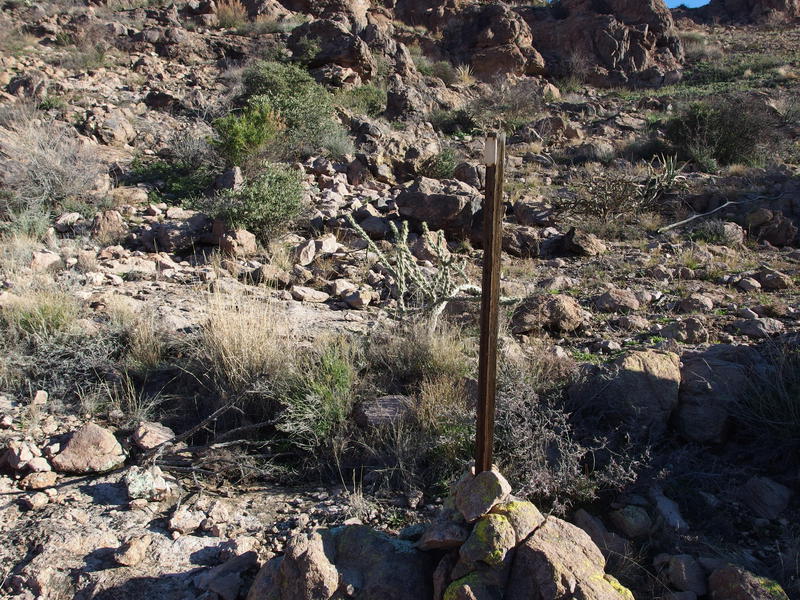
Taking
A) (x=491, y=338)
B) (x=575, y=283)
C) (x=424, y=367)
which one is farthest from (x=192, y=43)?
(x=491, y=338)

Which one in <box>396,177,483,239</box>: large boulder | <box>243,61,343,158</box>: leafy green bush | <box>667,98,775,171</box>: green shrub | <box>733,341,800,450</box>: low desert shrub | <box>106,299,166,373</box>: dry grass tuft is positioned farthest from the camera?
<box>667,98,775,171</box>: green shrub

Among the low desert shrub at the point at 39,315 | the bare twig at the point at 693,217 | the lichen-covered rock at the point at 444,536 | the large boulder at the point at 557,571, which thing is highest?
the bare twig at the point at 693,217

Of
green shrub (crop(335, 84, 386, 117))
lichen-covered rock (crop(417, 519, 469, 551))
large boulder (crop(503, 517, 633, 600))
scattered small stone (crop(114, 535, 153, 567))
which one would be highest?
green shrub (crop(335, 84, 386, 117))

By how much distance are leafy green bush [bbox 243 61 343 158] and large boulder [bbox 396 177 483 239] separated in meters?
2.81

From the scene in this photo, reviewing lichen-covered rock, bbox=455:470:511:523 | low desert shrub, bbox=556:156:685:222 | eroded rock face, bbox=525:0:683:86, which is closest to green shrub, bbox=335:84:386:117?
low desert shrub, bbox=556:156:685:222

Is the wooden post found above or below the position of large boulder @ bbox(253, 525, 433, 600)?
above

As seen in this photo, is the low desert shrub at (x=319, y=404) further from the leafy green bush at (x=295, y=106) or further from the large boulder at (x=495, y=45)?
the large boulder at (x=495, y=45)

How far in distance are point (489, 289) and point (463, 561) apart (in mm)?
982

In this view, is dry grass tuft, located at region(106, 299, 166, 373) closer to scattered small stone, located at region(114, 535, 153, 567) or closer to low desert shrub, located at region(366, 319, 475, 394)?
low desert shrub, located at region(366, 319, 475, 394)

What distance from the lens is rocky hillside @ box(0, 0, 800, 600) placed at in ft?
8.30

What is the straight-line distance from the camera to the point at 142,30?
660 inches

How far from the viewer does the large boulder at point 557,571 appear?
6.44ft

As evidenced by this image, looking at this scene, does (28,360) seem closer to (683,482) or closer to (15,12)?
(683,482)

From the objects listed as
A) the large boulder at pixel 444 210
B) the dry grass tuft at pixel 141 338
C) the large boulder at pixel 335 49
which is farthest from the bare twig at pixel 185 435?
the large boulder at pixel 335 49
